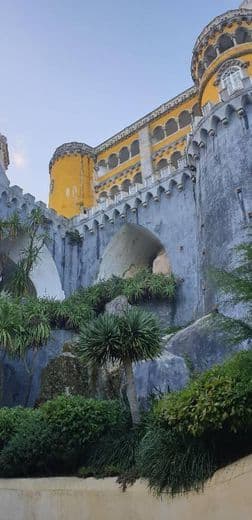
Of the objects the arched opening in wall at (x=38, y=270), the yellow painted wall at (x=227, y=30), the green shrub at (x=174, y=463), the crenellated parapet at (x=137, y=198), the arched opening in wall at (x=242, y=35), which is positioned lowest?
the green shrub at (x=174, y=463)

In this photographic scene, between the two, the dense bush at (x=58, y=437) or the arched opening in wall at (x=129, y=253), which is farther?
the arched opening in wall at (x=129, y=253)

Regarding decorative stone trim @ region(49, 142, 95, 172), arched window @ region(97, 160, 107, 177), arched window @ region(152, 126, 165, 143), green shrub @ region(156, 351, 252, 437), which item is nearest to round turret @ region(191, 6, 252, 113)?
arched window @ region(152, 126, 165, 143)

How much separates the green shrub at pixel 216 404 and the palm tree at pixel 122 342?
3.03m

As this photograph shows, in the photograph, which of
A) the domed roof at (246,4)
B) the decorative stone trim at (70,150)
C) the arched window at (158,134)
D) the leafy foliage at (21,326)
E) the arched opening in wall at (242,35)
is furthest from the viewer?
the decorative stone trim at (70,150)

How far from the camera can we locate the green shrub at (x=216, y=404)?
7.57m

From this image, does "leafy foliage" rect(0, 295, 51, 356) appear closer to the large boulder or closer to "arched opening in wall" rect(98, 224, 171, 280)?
the large boulder

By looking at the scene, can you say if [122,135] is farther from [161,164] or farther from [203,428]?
[203,428]

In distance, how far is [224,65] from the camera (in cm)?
2783

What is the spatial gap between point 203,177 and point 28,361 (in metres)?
12.0

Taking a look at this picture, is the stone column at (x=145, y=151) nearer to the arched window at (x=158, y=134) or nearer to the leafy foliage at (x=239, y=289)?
the arched window at (x=158, y=134)

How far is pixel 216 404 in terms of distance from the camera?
7680mm

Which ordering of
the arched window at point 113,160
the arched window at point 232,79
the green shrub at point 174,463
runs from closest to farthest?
the green shrub at point 174,463 → the arched window at point 232,79 → the arched window at point 113,160

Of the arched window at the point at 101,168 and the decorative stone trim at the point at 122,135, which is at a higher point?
the decorative stone trim at the point at 122,135

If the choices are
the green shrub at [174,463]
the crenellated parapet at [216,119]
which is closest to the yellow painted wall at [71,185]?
the crenellated parapet at [216,119]
